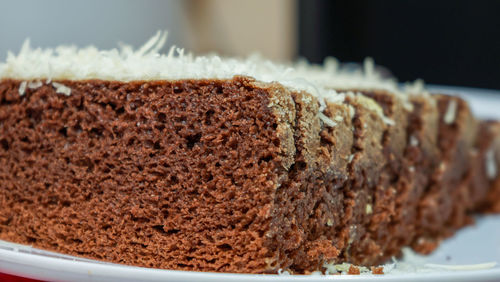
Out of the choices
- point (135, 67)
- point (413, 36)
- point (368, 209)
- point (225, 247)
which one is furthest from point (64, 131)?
point (413, 36)

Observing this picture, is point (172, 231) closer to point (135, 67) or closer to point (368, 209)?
point (135, 67)

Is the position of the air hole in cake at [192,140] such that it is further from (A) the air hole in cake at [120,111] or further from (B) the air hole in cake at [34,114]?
(B) the air hole in cake at [34,114]

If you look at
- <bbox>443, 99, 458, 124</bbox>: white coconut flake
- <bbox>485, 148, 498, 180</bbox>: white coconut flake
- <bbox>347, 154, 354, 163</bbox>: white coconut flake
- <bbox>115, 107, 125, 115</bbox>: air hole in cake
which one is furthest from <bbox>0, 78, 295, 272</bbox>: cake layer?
<bbox>485, 148, 498, 180</bbox>: white coconut flake

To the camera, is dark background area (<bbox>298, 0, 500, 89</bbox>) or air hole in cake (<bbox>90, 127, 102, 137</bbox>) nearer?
air hole in cake (<bbox>90, 127, 102, 137</bbox>)

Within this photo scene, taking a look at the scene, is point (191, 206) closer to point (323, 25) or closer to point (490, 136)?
point (490, 136)

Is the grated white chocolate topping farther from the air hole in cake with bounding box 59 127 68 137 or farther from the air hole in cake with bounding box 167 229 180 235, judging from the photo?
the air hole in cake with bounding box 167 229 180 235

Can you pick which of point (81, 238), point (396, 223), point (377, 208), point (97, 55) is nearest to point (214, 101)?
point (97, 55)

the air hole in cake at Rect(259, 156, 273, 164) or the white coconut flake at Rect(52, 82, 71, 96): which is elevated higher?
the white coconut flake at Rect(52, 82, 71, 96)
